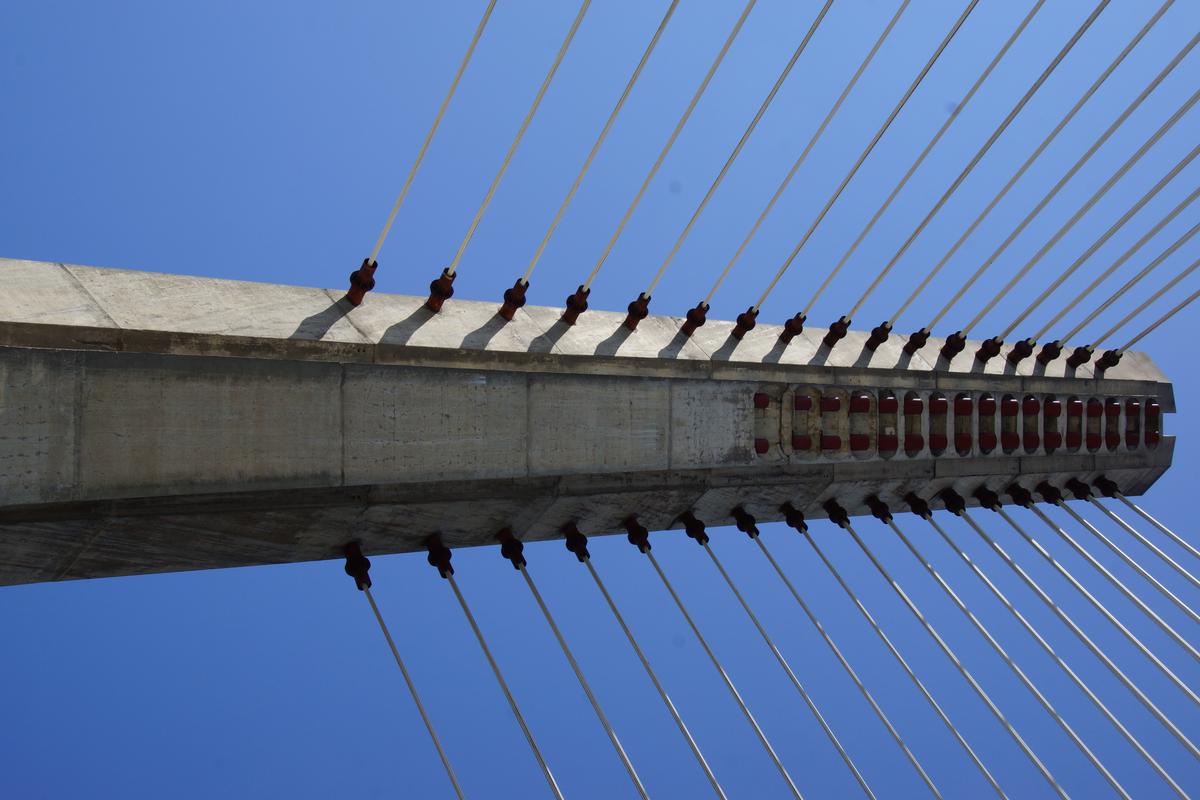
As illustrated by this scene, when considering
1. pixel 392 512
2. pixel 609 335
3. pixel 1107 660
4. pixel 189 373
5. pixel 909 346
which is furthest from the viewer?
pixel 909 346

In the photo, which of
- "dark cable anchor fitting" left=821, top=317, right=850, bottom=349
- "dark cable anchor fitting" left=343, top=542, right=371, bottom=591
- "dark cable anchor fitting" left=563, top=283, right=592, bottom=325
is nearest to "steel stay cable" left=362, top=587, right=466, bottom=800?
"dark cable anchor fitting" left=343, top=542, right=371, bottom=591

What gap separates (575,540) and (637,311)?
223cm

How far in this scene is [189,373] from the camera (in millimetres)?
6578

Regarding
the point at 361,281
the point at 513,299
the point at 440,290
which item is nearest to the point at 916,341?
the point at 513,299

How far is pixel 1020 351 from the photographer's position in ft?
41.6

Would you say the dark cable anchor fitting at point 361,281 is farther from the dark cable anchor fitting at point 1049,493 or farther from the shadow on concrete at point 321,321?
the dark cable anchor fitting at point 1049,493

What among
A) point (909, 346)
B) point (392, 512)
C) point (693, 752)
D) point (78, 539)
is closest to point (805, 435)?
point (909, 346)

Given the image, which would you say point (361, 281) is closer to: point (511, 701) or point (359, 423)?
point (359, 423)

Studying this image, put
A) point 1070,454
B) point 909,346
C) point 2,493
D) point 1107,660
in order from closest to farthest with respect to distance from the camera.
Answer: point 2,493
point 1107,660
point 909,346
point 1070,454

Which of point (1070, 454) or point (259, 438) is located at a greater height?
point (1070, 454)

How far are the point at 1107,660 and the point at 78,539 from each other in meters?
9.47

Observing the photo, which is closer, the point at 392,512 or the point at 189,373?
the point at 189,373

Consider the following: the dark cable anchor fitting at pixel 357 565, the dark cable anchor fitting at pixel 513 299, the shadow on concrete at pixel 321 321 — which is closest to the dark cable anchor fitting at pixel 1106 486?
the dark cable anchor fitting at pixel 513 299

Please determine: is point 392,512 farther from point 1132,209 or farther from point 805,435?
point 1132,209
